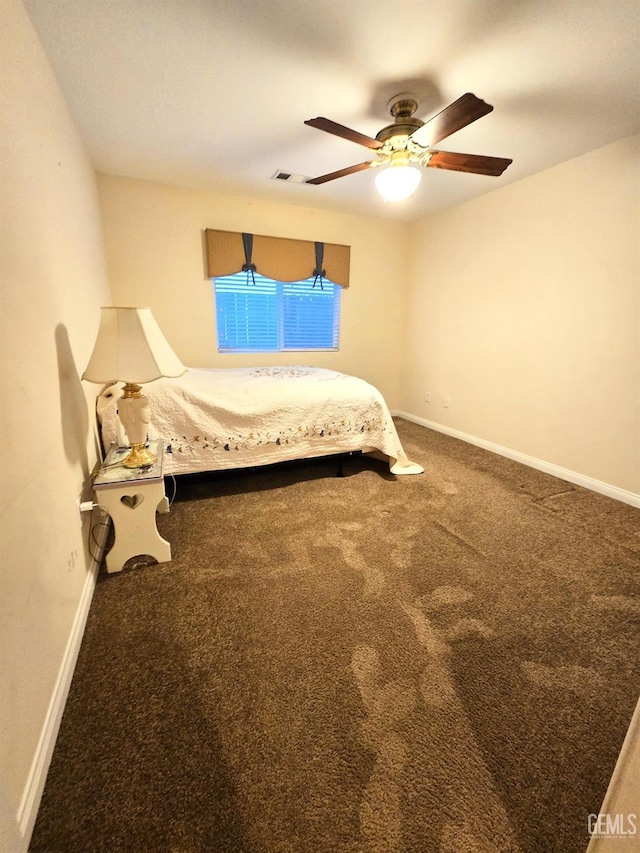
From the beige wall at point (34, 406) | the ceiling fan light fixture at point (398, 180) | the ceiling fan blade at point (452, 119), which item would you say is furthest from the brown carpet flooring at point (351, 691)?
the ceiling fan blade at point (452, 119)

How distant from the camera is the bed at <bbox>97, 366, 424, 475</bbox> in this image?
7.51 feet

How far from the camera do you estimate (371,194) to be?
131 inches

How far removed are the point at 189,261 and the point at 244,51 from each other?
2.08m

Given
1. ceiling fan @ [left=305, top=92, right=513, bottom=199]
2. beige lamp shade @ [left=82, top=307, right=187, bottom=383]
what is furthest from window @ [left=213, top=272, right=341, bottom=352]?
beige lamp shade @ [left=82, top=307, right=187, bottom=383]

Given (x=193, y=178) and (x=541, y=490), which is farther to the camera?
(x=193, y=178)

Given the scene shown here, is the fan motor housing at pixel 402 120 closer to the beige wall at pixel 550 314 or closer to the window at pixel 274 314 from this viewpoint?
the beige wall at pixel 550 314

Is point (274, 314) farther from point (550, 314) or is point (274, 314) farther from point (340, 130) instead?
point (550, 314)

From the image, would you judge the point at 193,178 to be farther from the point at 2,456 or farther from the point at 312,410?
the point at 2,456

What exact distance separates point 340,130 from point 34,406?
1780mm

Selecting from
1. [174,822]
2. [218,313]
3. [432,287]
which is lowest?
[174,822]

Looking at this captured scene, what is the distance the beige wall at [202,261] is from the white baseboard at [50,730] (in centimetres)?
277

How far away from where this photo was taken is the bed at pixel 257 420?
229cm

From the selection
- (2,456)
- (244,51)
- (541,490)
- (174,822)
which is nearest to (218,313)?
(244,51)

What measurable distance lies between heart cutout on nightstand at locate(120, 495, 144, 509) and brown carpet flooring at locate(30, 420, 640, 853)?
0.33 meters
